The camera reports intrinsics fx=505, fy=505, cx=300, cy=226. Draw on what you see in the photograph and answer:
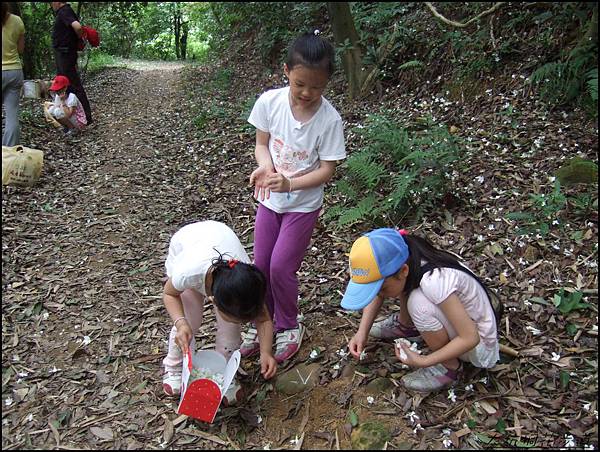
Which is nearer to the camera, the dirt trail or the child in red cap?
the dirt trail

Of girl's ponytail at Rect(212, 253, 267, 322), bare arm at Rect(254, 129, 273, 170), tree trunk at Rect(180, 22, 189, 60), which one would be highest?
bare arm at Rect(254, 129, 273, 170)

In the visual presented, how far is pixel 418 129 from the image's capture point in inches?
195

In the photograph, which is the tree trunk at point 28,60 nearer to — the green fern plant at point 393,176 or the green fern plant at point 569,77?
the green fern plant at point 393,176

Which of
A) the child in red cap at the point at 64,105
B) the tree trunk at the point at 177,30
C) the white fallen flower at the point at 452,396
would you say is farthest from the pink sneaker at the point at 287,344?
the tree trunk at the point at 177,30

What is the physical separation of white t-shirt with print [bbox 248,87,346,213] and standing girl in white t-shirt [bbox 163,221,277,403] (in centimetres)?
40

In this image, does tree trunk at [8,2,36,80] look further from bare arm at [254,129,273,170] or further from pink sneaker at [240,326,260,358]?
pink sneaker at [240,326,260,358]

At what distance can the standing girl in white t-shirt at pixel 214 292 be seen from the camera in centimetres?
235

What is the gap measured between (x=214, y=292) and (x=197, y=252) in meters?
0.33

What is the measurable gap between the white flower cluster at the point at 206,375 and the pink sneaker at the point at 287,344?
1.43 feet

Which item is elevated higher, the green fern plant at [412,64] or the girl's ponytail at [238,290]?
the green fern plant at [412,64]

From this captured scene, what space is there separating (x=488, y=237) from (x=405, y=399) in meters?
1.50

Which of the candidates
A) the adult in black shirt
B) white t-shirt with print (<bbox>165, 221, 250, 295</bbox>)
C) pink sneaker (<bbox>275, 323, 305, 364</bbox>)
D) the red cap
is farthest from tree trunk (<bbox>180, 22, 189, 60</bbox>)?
pink sneaker (<bbox>275, 323, 305, 364</bbox>)

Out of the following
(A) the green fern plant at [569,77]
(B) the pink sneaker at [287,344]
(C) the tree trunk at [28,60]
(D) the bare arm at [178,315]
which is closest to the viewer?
(D) the bare arm at [178,315]

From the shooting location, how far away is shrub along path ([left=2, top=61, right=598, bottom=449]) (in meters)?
2.56
